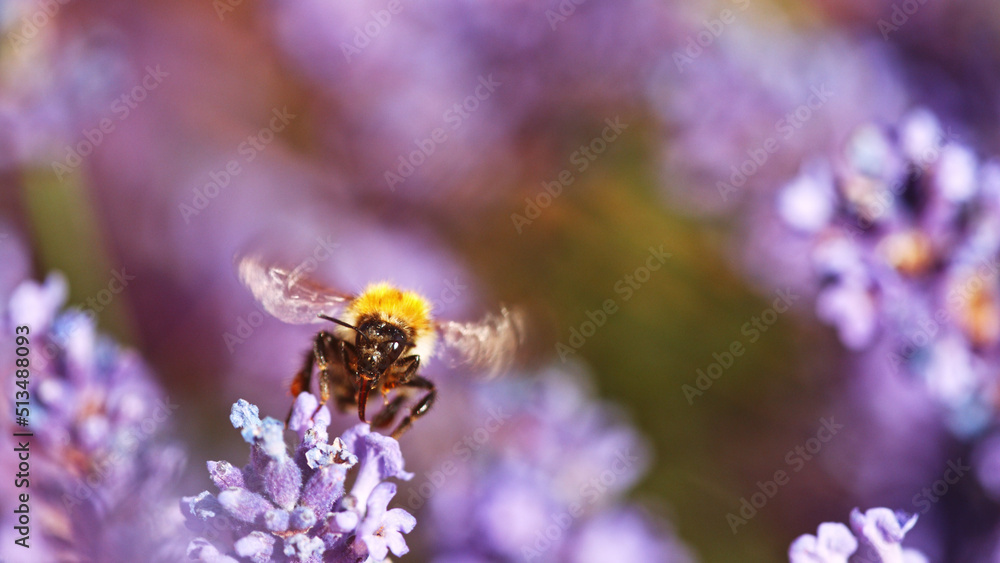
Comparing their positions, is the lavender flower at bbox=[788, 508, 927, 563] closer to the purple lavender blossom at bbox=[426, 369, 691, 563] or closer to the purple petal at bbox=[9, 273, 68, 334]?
the purple lavender blossom at bbox=[426, 369, 691, 563]

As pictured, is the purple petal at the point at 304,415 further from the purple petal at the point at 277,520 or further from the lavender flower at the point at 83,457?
the lavender flower at the point at 83,457

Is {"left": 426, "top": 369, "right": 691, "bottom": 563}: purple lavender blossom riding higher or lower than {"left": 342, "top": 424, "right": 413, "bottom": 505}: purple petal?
higher

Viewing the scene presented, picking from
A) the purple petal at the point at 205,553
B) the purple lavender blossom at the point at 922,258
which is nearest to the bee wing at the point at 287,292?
the purple petal at the point at 205,553

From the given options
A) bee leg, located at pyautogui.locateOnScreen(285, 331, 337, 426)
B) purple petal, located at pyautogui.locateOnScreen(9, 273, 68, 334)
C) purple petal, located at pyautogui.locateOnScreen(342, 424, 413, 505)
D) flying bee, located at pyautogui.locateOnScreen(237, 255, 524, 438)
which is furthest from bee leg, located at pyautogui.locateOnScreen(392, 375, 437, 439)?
purple petal, located at pyautogui.locateOnScreen(9, 273, 68, 334)

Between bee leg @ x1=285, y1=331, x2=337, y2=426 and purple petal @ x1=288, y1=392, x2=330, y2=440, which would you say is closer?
purple petal @ x1=288, y1=392, x2=330, y2=440

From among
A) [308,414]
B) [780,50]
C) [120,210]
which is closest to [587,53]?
[780,50]

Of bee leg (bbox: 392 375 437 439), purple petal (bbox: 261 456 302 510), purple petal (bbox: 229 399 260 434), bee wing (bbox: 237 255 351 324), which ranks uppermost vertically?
bee wing (bbox: 237 255 351 324)

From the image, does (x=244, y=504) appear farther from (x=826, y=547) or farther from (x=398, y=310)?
(x=826, y=547)

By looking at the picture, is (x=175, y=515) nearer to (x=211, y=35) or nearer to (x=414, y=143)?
(x=414, y=143)
